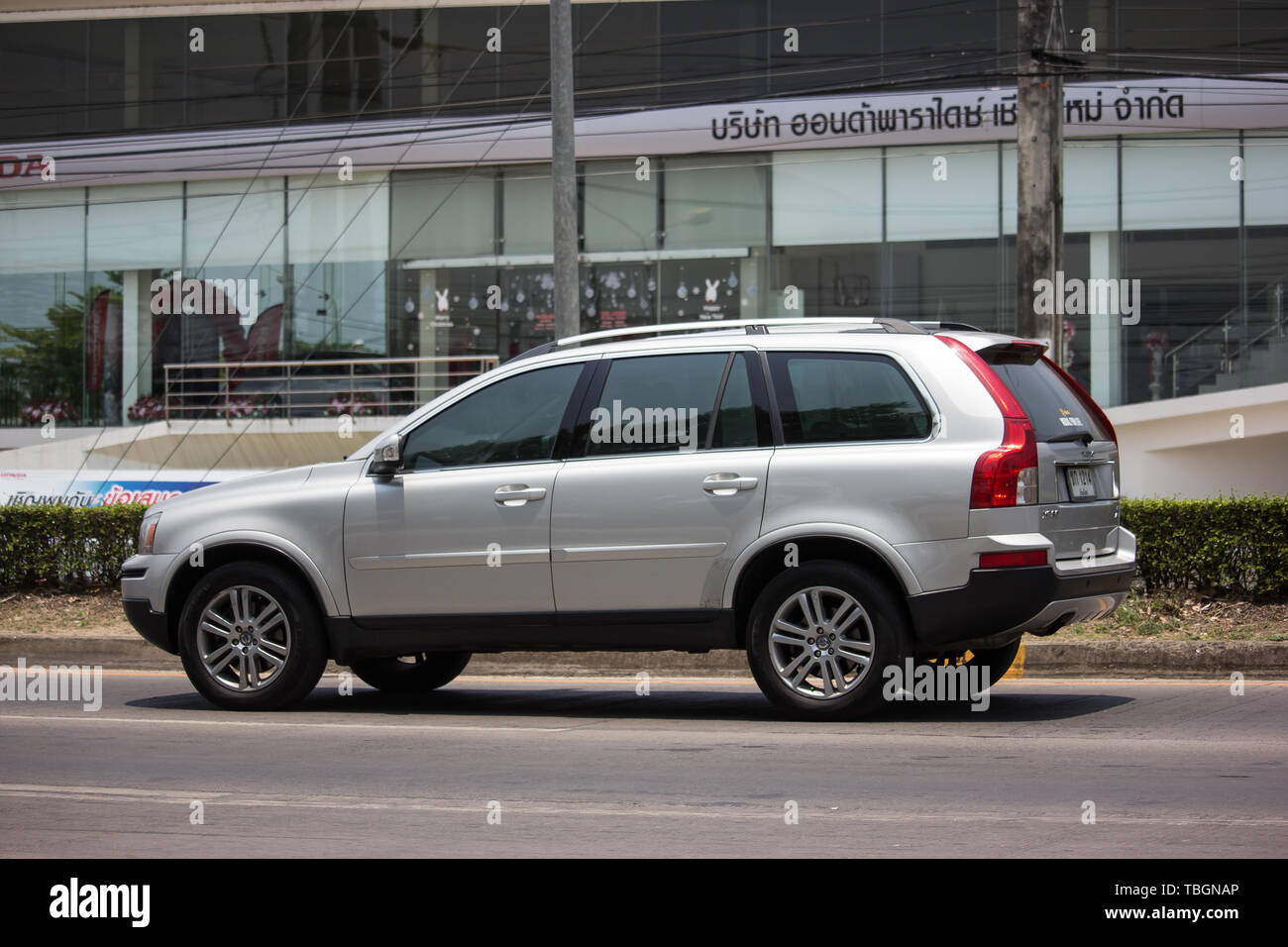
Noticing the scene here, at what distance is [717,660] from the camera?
11.0m

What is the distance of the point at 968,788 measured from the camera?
6.18 m

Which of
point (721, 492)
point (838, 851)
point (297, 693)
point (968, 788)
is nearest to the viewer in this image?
point (838, 851)

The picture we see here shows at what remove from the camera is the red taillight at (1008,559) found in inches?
290

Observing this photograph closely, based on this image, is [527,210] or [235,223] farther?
[235,223]

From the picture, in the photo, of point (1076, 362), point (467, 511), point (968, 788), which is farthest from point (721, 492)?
point (1076, 362)

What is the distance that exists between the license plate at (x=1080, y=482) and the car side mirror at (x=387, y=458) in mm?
3500

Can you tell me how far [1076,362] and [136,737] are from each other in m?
20.0

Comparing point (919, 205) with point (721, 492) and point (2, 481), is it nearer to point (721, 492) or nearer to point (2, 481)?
point (2, 481)

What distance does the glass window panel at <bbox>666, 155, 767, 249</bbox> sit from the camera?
26609mm

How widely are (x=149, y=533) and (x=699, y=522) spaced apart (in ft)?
11.2

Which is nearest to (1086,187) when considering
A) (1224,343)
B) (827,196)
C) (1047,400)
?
(1224,343)

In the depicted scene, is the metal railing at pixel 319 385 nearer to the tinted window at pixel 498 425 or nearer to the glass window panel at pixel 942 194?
the glass window panel at pixel 942 194

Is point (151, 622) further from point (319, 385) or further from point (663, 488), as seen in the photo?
point (319, 385)
